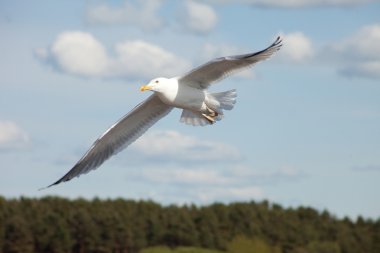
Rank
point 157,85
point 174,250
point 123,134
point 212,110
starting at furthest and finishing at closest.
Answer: point 174,250 < point 123,134 < point 212,110 < point 157,85

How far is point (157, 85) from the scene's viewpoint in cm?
1312

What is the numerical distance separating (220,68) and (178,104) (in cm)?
72

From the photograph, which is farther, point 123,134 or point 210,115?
point 123,134

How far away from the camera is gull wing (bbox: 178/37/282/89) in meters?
13.1

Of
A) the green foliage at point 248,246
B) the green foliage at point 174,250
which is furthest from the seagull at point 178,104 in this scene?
the green foliage at point 248,246

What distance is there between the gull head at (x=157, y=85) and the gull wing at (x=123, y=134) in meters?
0.98

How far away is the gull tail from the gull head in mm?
644

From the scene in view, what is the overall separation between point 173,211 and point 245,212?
2.43 metres

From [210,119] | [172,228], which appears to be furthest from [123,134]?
[172,228]

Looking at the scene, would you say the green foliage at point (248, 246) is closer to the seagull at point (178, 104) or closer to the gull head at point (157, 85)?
the seagull at point (178, 104)

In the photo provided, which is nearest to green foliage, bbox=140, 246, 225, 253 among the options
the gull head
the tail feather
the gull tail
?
the gull tail

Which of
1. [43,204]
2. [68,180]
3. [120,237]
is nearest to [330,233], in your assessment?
[120,237]

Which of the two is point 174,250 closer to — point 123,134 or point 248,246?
point 248,246

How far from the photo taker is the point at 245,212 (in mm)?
35844
